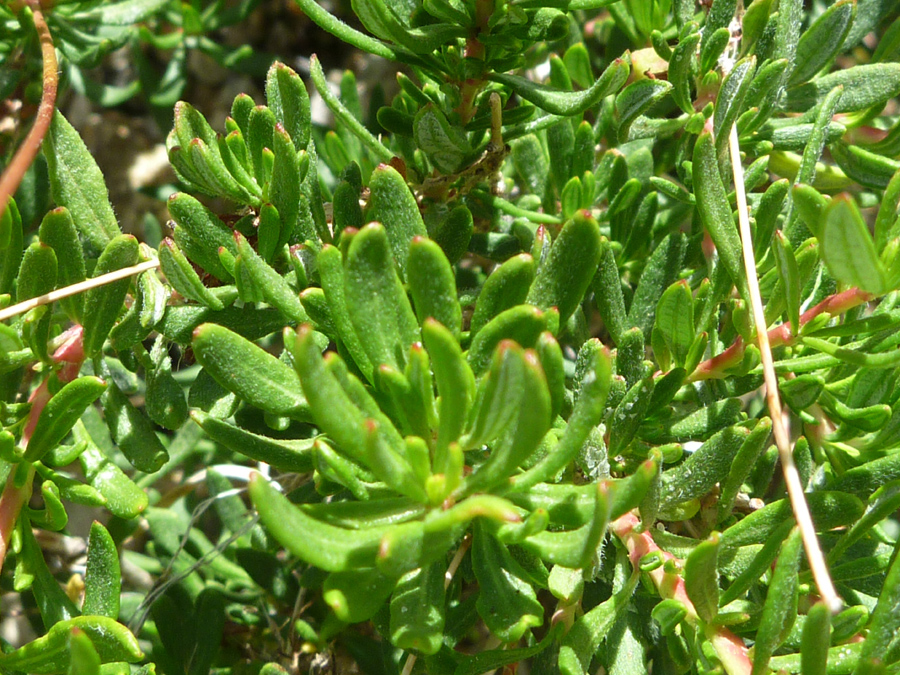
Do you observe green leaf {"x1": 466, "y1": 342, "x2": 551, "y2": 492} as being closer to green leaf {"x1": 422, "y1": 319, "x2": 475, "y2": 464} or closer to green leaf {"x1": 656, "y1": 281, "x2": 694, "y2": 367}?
green leaf {"x1": 422, "y1": 319, "x2": 475, "y2": 464}

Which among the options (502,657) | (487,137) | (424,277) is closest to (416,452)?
(424,277)

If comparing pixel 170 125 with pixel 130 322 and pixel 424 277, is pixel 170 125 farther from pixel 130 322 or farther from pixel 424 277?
pixel 424 277

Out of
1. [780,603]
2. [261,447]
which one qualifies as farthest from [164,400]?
[780,603]

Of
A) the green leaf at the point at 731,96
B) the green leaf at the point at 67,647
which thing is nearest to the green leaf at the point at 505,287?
the green leaf at the point at 731,96

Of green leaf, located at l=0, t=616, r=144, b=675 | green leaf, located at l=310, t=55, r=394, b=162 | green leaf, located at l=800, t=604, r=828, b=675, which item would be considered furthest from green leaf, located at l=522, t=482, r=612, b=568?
green leaf, located at l=310, t=55, r=394, b=162

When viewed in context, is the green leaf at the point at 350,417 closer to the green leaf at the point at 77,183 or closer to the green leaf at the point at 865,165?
the green leaf at the point at 77,183

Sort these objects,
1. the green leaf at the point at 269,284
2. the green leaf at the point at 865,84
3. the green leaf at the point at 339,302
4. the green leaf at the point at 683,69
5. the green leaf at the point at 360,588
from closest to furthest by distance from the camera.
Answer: the green leaf at the point at 360,588 → the green leaf at the point at 339,302 → the green leaf at the point at 269,284 → the green leaf at the point at 683,69 → the green leaf at the point at 865,84
